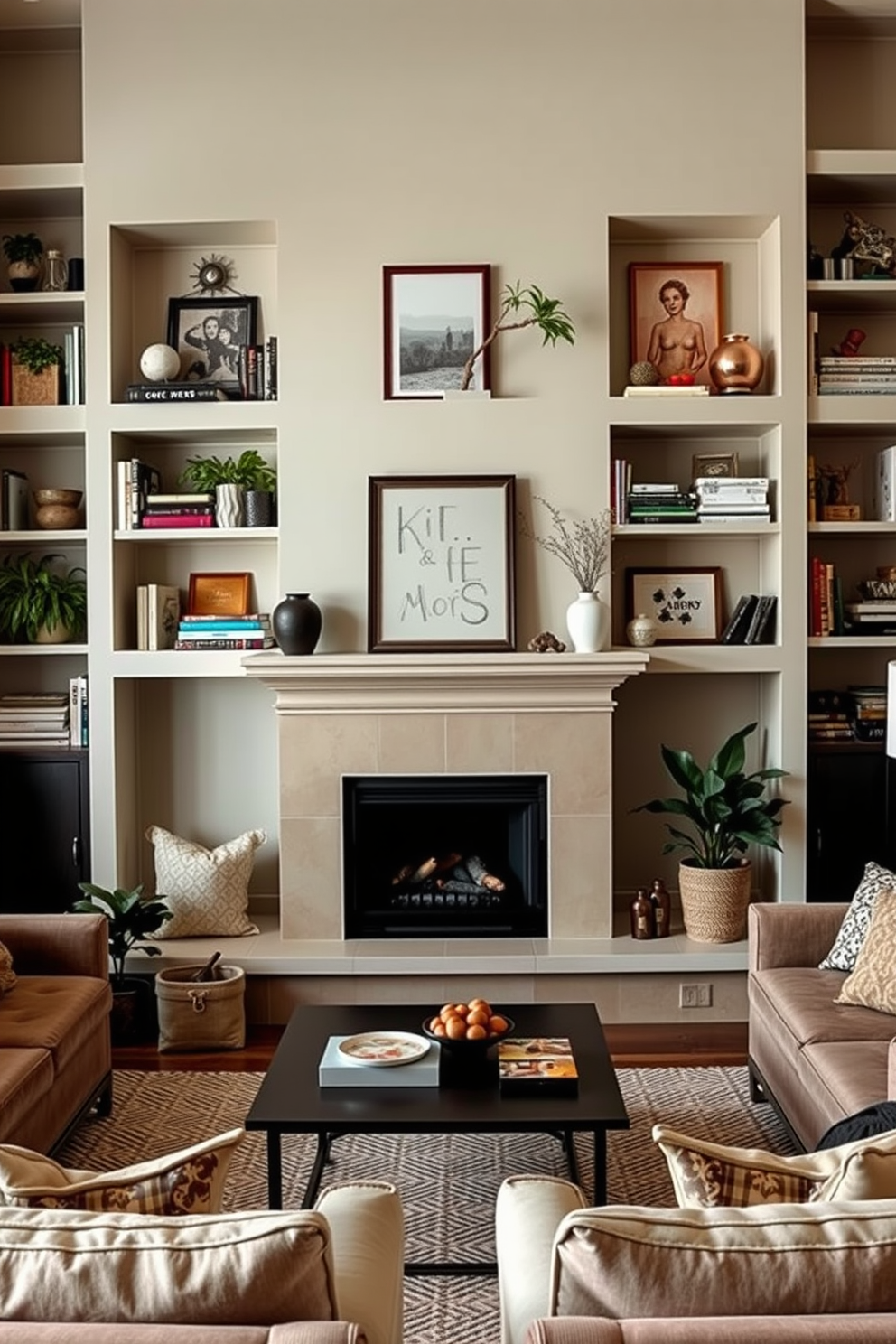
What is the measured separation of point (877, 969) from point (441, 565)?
2.29 metres

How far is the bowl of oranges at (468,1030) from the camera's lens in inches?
126

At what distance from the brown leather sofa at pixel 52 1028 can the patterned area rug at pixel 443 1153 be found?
0.18 meters

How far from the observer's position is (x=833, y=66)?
5.38 meters

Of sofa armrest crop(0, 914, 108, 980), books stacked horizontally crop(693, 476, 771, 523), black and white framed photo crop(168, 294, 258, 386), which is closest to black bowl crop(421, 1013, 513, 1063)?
sofa armrest crop(0, 914, 108, 980)

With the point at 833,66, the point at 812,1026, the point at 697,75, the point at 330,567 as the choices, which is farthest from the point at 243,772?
the point at 833,66

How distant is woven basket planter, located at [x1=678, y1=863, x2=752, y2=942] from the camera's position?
4871mm

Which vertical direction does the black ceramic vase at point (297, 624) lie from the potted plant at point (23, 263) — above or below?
below

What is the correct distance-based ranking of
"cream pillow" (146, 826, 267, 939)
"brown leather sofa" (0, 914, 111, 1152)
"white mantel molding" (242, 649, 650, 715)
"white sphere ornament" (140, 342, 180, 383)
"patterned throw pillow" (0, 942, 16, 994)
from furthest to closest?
1. "white sphere ornament" (140, 342, 180, 383)
2. "cream pillow" (146, 826, 267, 939)
3. "white mantel molding" (242, 649, 650, 715)
4. "patterned throw pillow" (0, 942, 16, 994)
5. "brown leather sofa" (0, 914, 111, 1152)

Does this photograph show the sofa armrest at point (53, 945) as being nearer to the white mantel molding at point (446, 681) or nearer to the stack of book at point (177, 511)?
the white mantel molding at point (446, 681)

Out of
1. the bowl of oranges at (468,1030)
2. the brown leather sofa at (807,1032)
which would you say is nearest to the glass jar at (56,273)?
the bowl of oranges at (468,1030)

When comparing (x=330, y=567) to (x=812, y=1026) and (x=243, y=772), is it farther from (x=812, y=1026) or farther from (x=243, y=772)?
(x=812, y=1026)

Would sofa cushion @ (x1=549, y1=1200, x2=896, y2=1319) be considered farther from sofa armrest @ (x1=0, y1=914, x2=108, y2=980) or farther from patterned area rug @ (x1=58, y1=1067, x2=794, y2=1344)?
sofa armrest @ (x1=0, y1=914, x2=108, y2=980)

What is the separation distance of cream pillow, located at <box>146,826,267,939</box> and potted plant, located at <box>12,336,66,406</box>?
1766 millimetres

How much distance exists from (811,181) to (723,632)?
1735mm
